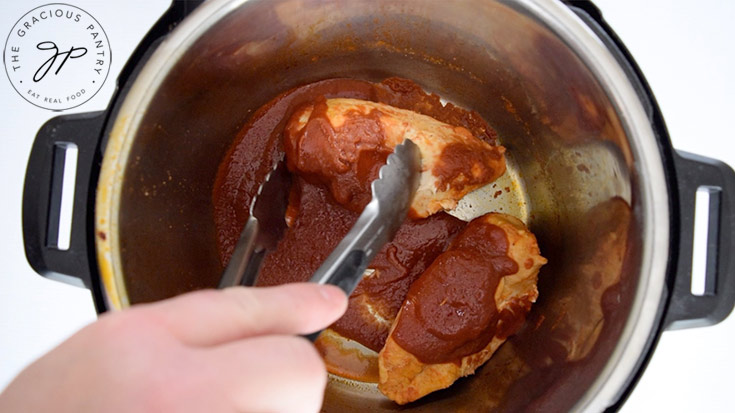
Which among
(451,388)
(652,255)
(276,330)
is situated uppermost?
(652,255)

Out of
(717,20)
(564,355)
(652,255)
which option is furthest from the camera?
(717,20)

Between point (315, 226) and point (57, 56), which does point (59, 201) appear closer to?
point (315, 226)

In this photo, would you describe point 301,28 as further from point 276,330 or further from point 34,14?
point 34,14

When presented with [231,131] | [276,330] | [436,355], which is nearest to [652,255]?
[436,355]

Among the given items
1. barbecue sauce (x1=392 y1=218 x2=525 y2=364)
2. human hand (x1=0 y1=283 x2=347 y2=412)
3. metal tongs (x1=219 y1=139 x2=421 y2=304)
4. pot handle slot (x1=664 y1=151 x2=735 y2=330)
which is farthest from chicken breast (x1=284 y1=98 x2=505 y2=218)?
human hand (x1=0 y1=283 x2=347 y2=412)

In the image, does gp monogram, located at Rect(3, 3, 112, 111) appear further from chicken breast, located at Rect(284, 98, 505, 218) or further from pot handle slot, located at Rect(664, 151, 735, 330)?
pot handle slot, located at Rect(664, 151, 735, 330)

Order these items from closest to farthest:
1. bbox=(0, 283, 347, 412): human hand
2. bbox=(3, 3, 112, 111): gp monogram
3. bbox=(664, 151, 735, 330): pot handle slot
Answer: bbox=(0, 283, 347, 412): human hand < bbox=(664, 151, 735, 330): pot handle slot < bbox=(3, 3, 112, 111): gp monogram
